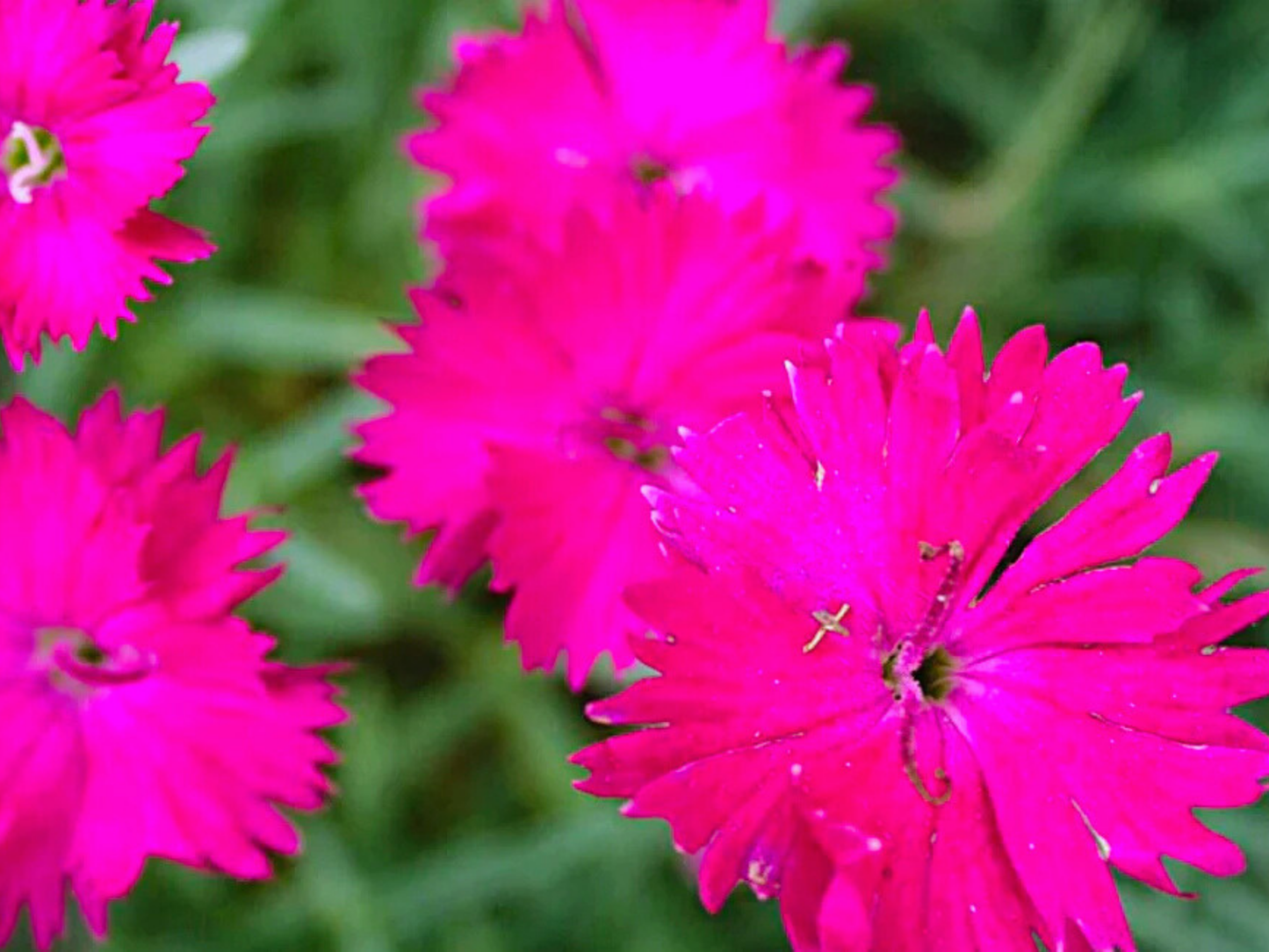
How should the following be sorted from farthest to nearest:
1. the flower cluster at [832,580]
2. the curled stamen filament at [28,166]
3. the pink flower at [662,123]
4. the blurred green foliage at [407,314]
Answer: the blurred green foliage at [407,314], the pink flower at [662,123], the curled stamen filament at [28,166], the flower cluster at [832,580]

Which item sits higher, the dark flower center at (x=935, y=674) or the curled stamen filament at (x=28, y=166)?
the dark flower center at (x=935, y=674)

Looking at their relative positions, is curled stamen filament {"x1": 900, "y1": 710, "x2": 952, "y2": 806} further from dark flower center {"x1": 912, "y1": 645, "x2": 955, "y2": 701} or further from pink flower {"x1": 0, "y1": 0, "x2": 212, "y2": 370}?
pink flower {"x1": 0, "y1": 0, "x2": 212, "y2": 370}

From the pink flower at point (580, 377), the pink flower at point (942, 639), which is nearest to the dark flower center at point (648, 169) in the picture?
the pink flower at point (580, 377)

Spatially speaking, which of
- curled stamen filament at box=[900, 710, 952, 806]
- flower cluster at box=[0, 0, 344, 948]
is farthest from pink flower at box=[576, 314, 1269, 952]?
flower cluster at box=[0, 0, 344, 948]

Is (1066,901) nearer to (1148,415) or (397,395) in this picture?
(397,395)

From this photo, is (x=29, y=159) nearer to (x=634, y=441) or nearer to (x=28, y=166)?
(x=28, y=166)

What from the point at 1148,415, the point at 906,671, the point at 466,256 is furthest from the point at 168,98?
the point at 1148,415

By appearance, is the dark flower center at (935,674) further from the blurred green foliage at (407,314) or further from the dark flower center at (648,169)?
the blurred green foliage at (407,314)
